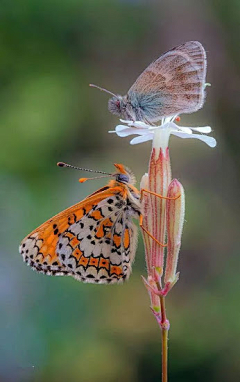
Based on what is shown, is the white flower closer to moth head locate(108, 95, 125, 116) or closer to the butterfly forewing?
moth head locate(108, 95, 125, 116)

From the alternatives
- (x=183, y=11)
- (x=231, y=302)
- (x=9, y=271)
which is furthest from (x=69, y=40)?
(x=231, y=302)

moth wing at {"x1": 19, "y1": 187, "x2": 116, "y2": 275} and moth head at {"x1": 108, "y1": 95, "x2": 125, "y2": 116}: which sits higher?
moth head at {"x1": 108, "y1": 95, "x2": 125, "y2": 116}

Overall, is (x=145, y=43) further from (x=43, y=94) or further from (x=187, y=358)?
(x=187, y=358)

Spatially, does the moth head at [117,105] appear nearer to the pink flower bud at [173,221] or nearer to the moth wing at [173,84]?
the moth wing at [173,84]

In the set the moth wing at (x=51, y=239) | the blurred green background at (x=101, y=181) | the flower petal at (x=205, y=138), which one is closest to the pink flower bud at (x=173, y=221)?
the flower petal at (x=205, y=138)

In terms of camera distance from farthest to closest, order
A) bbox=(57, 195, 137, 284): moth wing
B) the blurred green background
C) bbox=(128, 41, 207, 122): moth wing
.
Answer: the blurred green background, bbox=(57, 195, 137, 284): moth wing, bbox=(128, 41, 207, 122): moth wing

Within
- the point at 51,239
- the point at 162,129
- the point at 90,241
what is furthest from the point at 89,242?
the point at 162,129

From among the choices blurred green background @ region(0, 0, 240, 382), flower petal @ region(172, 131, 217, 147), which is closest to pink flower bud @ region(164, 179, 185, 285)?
flower petal @ region(172, 131, 217, 147)

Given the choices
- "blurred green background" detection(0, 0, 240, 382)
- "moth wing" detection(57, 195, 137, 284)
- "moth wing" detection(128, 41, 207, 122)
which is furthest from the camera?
"blurred green background" detection(0, 0, 240, 382)
